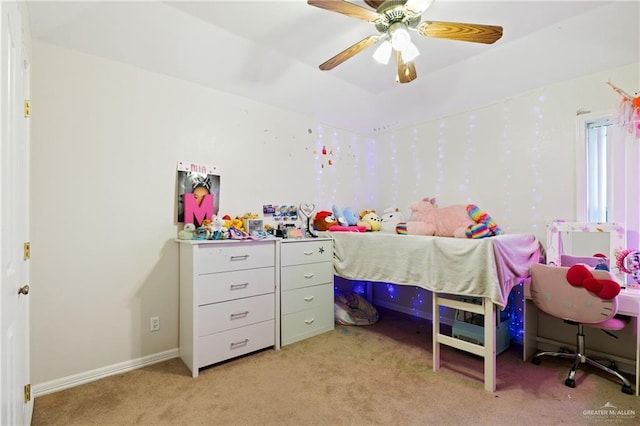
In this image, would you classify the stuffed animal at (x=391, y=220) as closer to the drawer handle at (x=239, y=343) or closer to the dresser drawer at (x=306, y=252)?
the dresser drawer at (x=306, y=252)

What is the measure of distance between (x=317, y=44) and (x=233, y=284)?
6.62 feet

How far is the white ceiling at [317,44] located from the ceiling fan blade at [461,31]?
1.14 ft

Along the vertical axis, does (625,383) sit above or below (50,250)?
below

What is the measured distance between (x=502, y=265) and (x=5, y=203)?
2476 mm

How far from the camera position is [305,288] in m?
2.81

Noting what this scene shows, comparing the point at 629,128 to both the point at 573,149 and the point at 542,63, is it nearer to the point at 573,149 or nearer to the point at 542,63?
the point at 573,149

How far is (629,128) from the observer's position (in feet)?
7.14

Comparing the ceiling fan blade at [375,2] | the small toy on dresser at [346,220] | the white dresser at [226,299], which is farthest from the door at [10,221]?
the small toy on dresser at [346,220]

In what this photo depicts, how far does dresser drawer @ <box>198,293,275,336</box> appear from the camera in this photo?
2.21 m

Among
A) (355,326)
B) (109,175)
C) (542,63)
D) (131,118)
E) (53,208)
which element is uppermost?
(542,63)

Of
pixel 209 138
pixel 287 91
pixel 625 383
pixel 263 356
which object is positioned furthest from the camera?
pixel 287 91

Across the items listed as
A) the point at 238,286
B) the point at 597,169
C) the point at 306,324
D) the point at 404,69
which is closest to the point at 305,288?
the point at 306,324

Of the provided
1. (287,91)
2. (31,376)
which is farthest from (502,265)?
(31,376)

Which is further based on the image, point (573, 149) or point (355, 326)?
point (355, 326)
